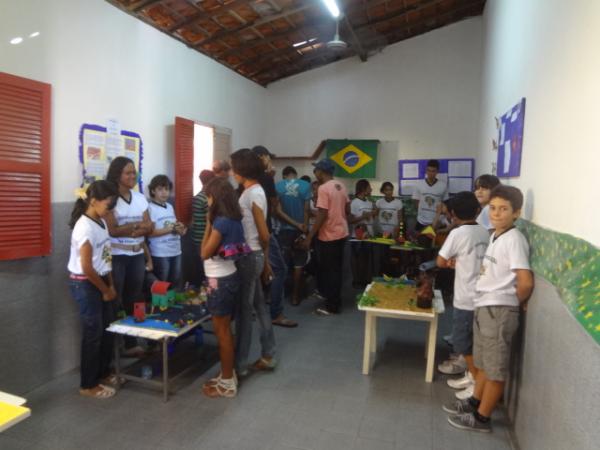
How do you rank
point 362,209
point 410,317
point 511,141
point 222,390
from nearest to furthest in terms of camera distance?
point 222,390
point 410,317
point 511,141
point 362,209

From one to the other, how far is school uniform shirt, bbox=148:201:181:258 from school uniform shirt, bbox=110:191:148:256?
26 centimetres

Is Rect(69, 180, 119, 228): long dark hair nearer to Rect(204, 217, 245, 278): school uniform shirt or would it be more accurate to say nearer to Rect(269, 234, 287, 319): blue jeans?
Rect(204, 217, 245, 278): school uniform shirt

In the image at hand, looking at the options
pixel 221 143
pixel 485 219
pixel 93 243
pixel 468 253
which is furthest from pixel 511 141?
pixel 221 143

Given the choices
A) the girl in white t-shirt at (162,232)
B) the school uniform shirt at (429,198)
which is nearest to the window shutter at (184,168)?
the girl in white t-shirt at (162,232)

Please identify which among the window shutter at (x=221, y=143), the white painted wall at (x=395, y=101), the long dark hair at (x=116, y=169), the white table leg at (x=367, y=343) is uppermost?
the white painted wall at (x=395, y=101)

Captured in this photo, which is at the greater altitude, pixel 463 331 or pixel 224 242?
pixel 224 242

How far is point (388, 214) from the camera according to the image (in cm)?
585

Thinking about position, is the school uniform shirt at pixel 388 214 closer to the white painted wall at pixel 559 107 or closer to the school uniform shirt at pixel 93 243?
the white painted wall at pixel 559 107

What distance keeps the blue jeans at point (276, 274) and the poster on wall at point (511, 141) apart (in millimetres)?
2003

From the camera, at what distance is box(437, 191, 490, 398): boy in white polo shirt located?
2.58m

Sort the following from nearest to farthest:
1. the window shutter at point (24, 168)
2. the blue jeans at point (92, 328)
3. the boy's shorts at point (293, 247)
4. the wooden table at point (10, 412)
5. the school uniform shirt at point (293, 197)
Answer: the wooden table at point (10, 412) < the window shutter at point (24, 168) < the blue jeans at point (92, 328) < the school uniform shirt at point (293, 197) < the boy's shorts at point (293, 247)

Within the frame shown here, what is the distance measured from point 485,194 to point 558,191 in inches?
36.8

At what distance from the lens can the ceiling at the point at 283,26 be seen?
13.1 feet

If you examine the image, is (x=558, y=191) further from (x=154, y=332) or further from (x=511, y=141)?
(x=154, y=332)
